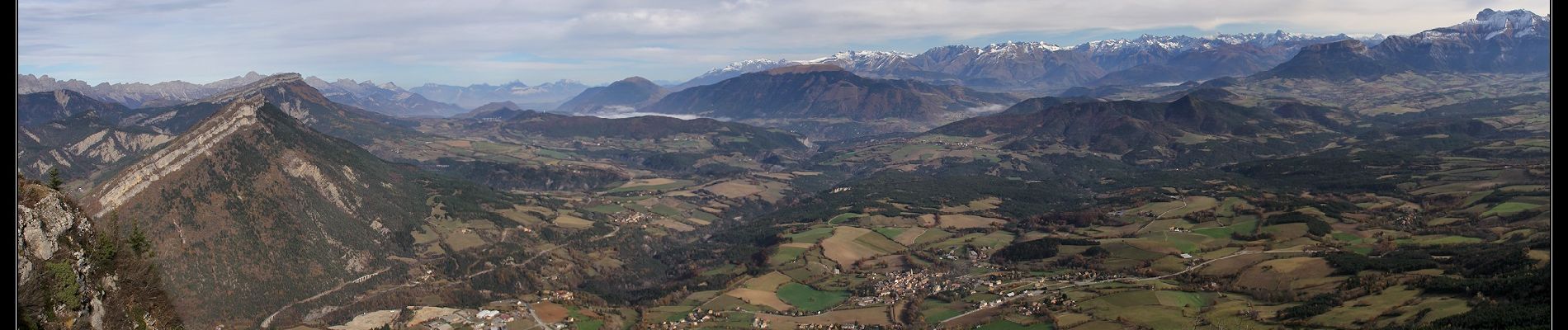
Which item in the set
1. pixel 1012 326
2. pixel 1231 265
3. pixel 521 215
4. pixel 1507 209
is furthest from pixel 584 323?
pixel 1507 209

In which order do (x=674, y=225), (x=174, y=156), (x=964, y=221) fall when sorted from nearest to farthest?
(x=174, y=156)
(x=964, y=221)
(x=674, y=225)

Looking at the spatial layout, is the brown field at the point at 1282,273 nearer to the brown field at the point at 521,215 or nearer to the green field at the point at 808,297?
the green field at the point at 808,297

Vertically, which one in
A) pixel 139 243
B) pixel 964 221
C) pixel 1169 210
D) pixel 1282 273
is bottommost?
pixel 964 221

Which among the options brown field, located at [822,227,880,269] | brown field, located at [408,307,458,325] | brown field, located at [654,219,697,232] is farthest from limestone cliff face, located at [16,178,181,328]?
brown field, located at [654,219,697,232]

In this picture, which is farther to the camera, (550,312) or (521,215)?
(521,215)

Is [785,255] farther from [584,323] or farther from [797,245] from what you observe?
[584,323]
